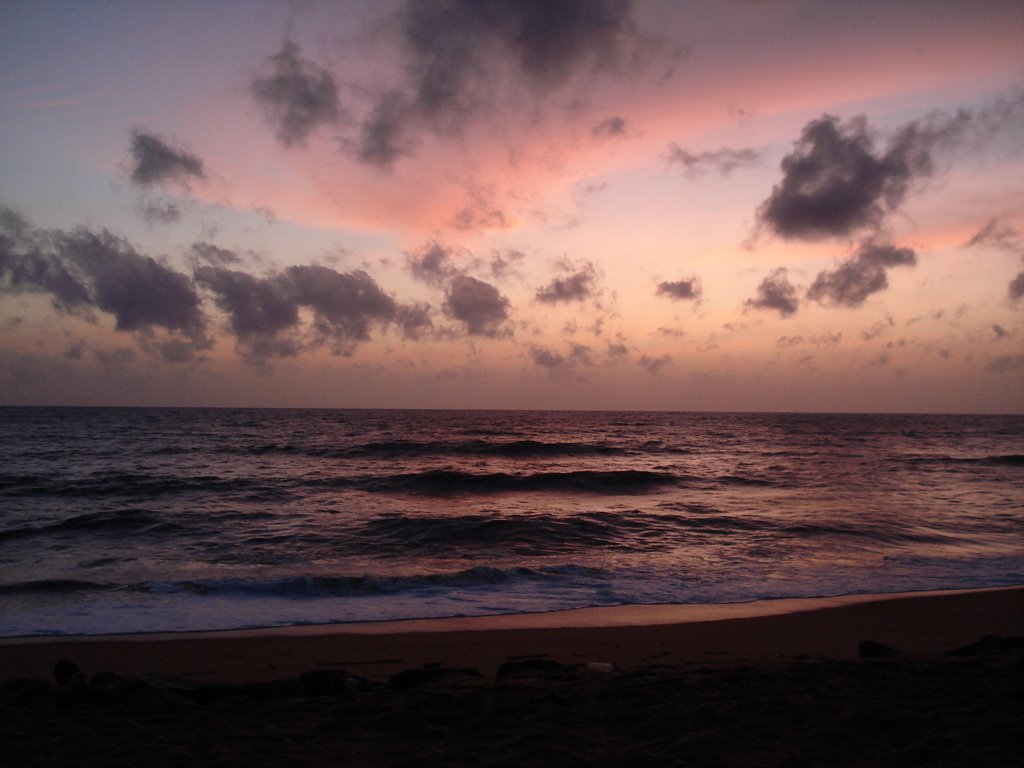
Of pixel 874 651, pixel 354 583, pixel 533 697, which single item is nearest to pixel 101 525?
pixel 354 583

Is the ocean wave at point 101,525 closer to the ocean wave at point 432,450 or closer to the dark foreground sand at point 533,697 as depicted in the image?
the dark foreground sand at point 533,697

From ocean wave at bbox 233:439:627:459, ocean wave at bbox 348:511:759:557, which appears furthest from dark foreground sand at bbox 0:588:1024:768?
ocean wave at bbox 233:439:627:459

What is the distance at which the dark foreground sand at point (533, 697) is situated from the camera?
4.84m

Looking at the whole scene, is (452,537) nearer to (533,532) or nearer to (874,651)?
(533,532)

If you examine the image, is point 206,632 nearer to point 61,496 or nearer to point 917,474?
point 61,496

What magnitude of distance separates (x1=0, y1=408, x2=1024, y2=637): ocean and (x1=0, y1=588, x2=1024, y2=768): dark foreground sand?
66.2 inches

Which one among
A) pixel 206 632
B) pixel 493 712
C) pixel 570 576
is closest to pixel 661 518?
pixel 570 576

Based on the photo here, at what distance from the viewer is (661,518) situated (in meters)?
21.2

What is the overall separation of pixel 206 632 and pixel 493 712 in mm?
6168

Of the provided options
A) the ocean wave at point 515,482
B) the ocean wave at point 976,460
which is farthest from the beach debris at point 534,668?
the ocean wave at point 976,460

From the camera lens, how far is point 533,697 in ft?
19.9

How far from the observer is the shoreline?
8.14 meters

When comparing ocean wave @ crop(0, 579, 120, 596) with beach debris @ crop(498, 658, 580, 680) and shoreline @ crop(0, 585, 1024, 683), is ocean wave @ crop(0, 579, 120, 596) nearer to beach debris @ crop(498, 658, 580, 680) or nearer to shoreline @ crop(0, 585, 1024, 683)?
shoreline @ crop(0, 585, 1024, 683)

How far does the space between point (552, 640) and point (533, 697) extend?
315cm
